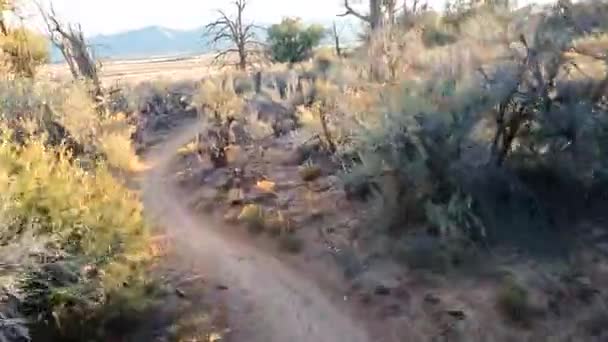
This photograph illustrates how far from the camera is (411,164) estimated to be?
1076cm

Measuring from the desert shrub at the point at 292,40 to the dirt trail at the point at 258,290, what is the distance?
2771 cm

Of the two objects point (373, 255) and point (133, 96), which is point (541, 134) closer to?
point (373, 255)

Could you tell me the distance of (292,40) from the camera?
4116 centimetres

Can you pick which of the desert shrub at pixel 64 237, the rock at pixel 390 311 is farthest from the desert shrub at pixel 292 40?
the rock at pixel 390 311

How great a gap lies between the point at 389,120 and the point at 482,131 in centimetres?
153

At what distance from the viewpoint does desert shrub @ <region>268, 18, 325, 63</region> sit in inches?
1614

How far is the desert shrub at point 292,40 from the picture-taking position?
1614 inches

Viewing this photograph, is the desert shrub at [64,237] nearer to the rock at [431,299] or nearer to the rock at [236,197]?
the rock at [431,299]

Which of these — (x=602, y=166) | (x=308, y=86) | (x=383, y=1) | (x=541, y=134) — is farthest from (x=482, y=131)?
(x=383, y=1)

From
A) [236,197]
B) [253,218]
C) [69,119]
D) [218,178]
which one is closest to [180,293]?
[253,218]

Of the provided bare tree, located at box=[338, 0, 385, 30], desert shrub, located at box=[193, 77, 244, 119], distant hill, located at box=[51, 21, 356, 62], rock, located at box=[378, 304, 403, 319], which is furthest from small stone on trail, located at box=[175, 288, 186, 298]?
distant hill, located at box=[51, 21, 356, 62]

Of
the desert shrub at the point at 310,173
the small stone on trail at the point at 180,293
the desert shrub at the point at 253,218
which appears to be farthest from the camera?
the desert shrub at the point at 310,173

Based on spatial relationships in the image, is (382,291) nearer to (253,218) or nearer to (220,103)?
(253,218)

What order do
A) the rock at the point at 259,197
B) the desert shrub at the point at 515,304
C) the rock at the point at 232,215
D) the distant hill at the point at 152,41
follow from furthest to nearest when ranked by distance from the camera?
the distant hill at the point at 152,41 < the rock at the point at 259,197 < the rock at the point at 232,215 < the desert shrub at the point at 515,304
